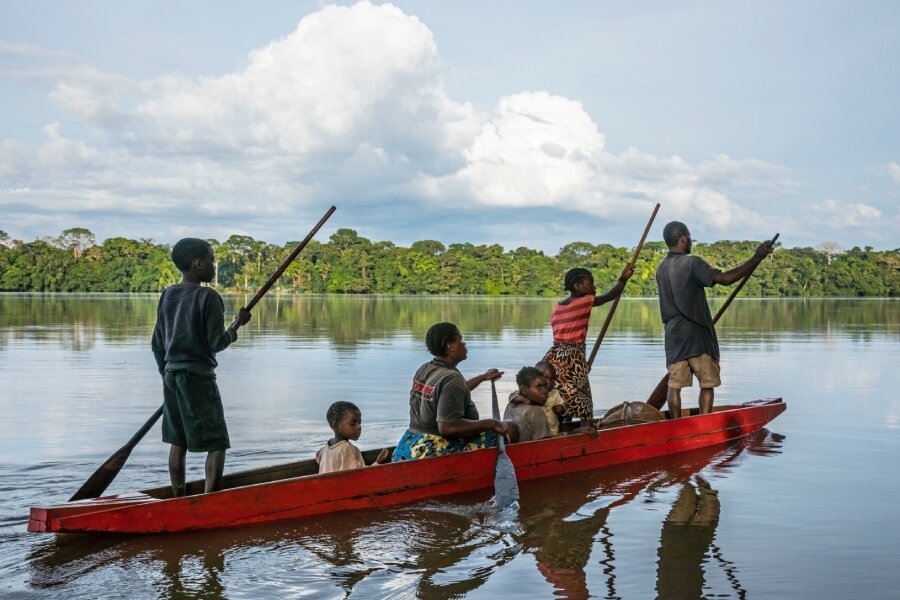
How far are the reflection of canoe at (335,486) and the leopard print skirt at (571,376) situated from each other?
405 millimetres

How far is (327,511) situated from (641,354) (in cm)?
1153

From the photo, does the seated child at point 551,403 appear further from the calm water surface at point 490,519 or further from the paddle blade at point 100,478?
the paddle blade at point 100,478

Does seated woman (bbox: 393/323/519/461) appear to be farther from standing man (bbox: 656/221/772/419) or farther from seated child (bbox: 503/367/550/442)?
standing man (bbox: 656/221/772/419)

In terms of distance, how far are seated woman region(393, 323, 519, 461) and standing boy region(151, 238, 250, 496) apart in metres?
1.21

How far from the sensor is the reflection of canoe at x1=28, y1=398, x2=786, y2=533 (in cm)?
464

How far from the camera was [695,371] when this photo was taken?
296 inches

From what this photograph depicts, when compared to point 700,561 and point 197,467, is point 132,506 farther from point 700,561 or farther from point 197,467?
point 700,561

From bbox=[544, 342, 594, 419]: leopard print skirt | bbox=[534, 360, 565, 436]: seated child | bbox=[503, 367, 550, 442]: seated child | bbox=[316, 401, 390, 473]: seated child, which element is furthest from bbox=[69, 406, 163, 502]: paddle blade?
bbox=[544, 342, 594, 419]: leopard print skirt

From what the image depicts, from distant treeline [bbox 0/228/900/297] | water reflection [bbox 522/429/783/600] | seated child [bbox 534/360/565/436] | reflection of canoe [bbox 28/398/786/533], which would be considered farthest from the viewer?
distant treeline [bbox 0/228/900/297]

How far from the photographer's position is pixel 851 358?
15.2 m

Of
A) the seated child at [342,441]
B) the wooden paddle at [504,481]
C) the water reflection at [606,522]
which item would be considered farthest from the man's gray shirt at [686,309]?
the seated child at [342,441]

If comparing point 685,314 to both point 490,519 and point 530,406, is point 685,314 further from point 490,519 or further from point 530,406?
point 490,519

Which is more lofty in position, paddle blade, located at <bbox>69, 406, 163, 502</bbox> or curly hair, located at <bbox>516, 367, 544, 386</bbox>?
curly hair, located at <bbox>516, 367, 544, 386</bbox>

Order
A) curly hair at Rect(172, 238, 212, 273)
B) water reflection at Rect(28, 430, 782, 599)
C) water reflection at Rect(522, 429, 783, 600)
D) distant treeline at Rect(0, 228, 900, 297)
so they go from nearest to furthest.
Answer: water reflection at Rect(28, 430, 782, 599), water reflection at Rect(522, 429, 783, 600), curly hair at Rect(172, 238, 212, 273), distant treeline at Rect(0, 228, 900, 297)
